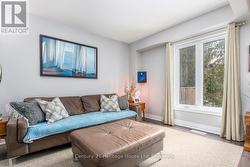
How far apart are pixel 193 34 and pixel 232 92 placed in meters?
1.51

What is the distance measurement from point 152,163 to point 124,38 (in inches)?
138

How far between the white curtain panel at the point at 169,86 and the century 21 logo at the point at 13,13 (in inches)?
131

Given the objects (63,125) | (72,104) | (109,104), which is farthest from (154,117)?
(63,125)

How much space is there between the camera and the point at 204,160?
201cm

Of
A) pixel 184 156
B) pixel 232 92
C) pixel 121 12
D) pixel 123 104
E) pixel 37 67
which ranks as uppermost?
pixel 121 12

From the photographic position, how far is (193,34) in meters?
3.30

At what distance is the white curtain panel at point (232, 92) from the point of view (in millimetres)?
2648

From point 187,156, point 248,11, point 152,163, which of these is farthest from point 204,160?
point 248,11

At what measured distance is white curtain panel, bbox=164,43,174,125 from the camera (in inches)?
150

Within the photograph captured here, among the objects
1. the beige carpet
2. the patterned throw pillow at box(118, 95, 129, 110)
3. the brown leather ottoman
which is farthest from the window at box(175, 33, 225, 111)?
the brown leather ottoman

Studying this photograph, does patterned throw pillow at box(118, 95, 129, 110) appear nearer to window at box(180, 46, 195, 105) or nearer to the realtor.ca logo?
window at box(180, 46, 195, 105)


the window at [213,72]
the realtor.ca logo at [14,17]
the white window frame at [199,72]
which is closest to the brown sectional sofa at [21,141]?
the realtor.ca logo at [14,17]

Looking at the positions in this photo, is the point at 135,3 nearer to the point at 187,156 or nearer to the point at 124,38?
the point at 124,38

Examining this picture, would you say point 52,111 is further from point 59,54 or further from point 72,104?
point 59,54
